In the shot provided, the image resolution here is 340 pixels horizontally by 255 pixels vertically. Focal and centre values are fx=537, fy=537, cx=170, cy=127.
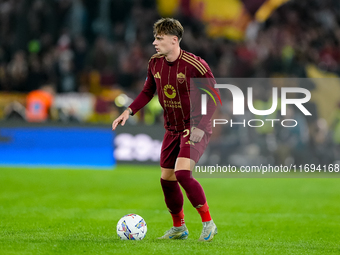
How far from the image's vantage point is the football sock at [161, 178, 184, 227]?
562 cm

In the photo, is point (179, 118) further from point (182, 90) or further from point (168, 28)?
point (168, 28)

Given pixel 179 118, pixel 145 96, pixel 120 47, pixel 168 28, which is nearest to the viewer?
pixel 168 28

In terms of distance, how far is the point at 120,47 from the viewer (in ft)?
58.7

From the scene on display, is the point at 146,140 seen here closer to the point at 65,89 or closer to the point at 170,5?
the point at 65,89

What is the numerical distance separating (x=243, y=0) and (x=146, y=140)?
802 centimetres

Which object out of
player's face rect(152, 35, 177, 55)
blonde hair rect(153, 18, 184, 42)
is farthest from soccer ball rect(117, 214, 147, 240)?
blonde hair rect(153, 18, 184, 42)

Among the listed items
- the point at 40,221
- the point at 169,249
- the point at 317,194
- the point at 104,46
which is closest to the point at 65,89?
the point at 104,46

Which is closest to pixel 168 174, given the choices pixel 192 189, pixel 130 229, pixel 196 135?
pixel 192 189

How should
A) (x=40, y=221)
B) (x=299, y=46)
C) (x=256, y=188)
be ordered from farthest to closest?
(x=299, y=46), (x=256, y=188), (x=40, y=221)

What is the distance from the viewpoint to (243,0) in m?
18.7

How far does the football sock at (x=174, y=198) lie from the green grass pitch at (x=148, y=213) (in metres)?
0.27

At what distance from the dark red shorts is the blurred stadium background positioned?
790 centimetres

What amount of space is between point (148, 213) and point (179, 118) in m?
2.59

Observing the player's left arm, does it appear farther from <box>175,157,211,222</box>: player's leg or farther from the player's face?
the player's face
